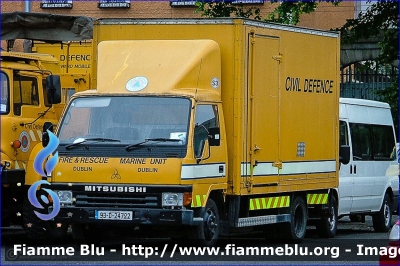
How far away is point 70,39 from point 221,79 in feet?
17.3

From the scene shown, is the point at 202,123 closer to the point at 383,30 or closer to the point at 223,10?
the point at 223,10

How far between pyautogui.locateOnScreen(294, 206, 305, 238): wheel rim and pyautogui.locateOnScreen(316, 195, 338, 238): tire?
1.40 metres

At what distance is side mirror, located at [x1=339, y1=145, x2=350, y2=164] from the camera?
20359mm

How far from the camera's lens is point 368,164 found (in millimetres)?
22062

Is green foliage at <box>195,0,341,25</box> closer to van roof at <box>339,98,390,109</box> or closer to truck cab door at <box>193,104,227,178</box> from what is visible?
van roof at <box>339,98,390,109</box>

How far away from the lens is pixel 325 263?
1416 centimetres

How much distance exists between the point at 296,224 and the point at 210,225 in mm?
3364

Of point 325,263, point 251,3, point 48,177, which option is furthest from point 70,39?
point 251,3

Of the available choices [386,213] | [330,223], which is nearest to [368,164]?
A: [386,213]

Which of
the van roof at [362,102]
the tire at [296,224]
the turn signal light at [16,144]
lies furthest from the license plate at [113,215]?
the van roof at [362,102]

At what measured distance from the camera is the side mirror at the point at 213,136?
50.2ft

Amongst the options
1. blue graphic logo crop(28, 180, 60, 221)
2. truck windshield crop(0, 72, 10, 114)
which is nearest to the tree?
truck windshield crop(0, 72, 10, 114)

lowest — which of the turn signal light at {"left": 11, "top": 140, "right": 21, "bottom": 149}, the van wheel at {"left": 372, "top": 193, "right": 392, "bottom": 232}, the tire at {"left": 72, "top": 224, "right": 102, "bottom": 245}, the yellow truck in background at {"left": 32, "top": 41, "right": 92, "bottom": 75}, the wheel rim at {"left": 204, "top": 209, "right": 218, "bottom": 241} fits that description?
the van wheel at {"left": 372, "top": 193, "right": 392, "bottom": 232}

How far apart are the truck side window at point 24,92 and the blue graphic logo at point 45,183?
3.45 feet
